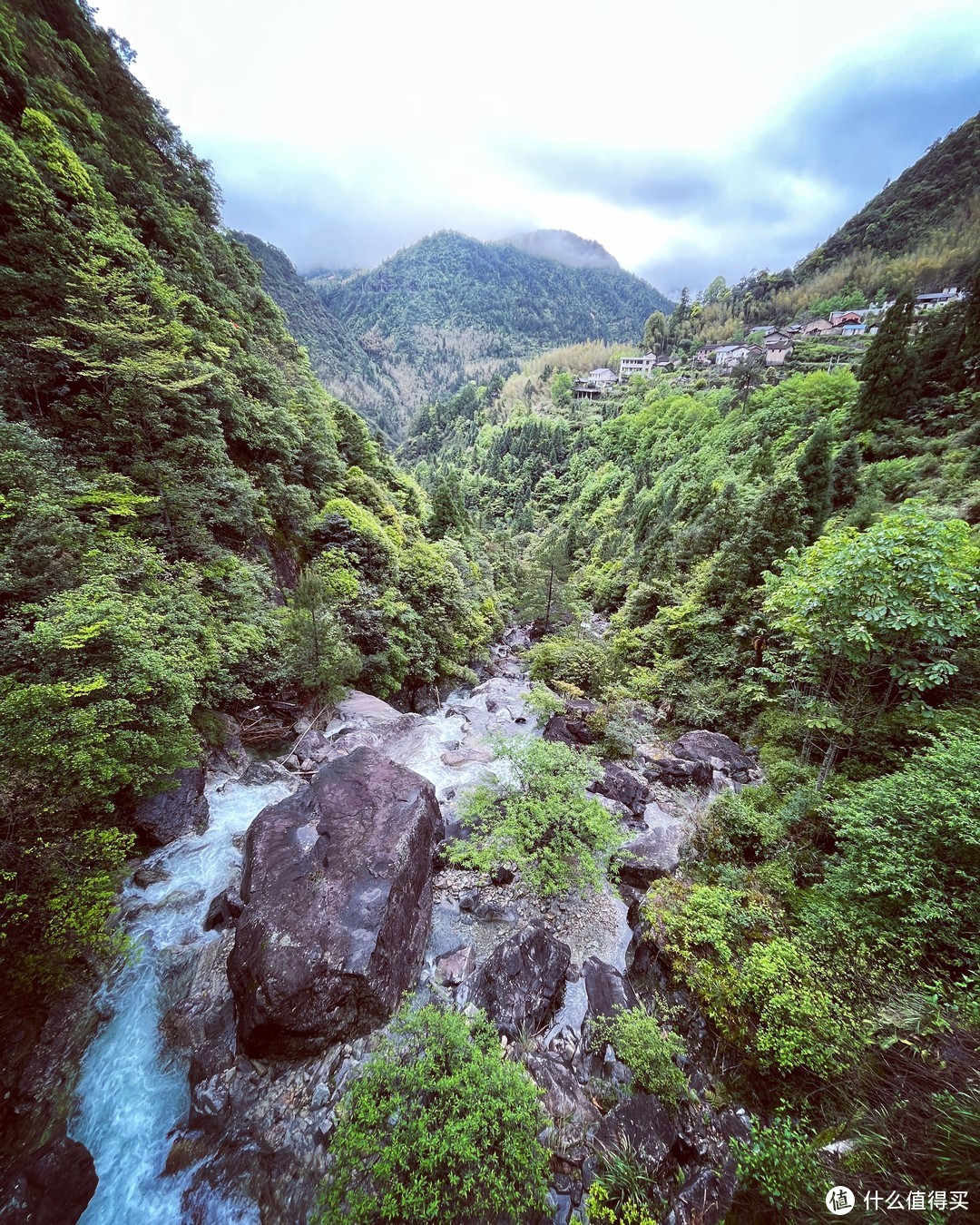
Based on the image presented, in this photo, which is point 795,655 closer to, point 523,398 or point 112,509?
point 112,509

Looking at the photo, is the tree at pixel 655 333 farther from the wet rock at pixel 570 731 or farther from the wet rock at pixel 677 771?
the wet rock at pixel 677 771

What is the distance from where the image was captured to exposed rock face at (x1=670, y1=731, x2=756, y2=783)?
16688 mm

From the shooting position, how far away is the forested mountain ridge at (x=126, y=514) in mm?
8281

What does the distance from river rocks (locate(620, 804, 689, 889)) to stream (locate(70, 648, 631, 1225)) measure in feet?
3.15

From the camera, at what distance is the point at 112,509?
1234 centimetres

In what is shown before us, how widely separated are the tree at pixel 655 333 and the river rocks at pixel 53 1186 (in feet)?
473

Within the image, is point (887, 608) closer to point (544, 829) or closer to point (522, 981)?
point (544, 829)

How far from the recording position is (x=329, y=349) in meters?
152

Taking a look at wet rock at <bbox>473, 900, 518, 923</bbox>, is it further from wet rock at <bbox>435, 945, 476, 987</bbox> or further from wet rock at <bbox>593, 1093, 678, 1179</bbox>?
wet rock at <bbox>593, 1093, 678, 1179</bbox>

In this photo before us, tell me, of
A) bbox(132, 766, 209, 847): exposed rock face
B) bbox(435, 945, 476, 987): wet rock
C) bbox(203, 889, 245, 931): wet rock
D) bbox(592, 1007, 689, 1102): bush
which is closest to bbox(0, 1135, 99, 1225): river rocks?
bbox(203, 889, 245, 931): wet rock

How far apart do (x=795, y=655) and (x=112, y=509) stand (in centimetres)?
2398

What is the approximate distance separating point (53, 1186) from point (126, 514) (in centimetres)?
1423

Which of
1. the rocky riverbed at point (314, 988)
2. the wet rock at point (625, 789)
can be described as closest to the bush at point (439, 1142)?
the rocky riverbed at point (314, 988)

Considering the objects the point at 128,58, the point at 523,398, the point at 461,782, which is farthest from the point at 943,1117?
the point at 523,398
